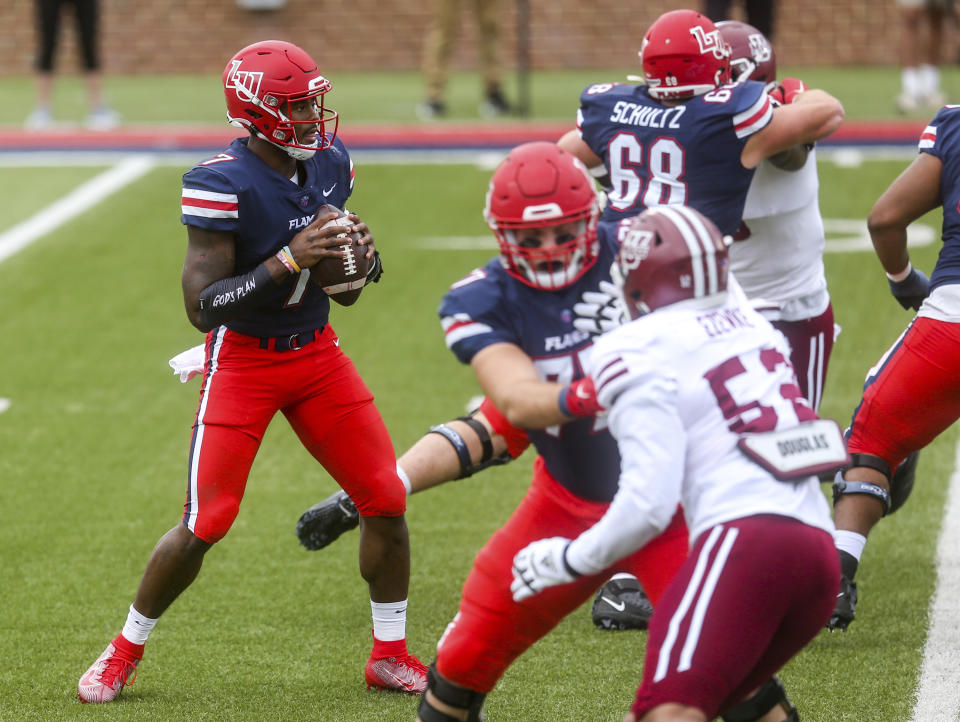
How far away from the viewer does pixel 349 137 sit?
40.3 feet

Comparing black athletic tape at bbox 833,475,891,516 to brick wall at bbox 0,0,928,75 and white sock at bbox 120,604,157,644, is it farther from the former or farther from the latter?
brick wall at bbox 0,0,928,75

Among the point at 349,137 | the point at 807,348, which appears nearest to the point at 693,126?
the point at 807,348

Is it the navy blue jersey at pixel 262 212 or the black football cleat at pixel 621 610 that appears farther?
the black football cleat at pixel 621 610

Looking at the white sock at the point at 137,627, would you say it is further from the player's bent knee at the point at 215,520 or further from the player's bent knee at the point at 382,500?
the player's bent knee at the point at 382,500

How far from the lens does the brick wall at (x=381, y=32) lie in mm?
15656

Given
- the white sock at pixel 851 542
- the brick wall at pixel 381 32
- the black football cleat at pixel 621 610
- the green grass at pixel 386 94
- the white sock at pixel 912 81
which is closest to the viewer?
the white sock at pixel 851 542

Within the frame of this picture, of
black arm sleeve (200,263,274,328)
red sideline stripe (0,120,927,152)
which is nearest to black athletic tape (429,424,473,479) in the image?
black arm sleeve (200,263,274,328)

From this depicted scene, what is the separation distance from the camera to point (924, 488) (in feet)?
19.7

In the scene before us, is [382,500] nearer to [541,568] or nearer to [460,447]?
[460,447]

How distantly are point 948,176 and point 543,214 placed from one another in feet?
5.88

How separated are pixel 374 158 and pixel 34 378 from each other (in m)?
5.15

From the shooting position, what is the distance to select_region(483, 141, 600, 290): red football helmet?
329cm

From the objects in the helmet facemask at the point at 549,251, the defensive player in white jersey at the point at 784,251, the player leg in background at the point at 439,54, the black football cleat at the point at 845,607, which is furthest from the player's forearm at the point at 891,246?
the player leg in background at the point at 439,54

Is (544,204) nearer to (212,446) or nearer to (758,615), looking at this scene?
(758,615)
